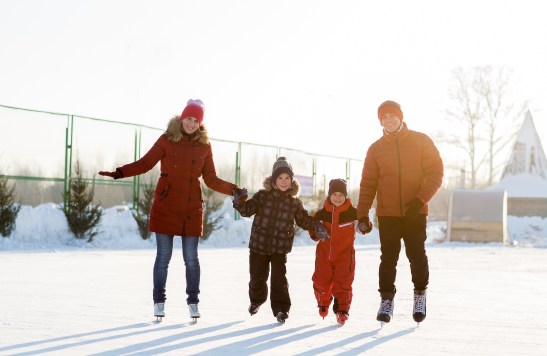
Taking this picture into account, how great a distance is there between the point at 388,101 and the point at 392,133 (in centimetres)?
25

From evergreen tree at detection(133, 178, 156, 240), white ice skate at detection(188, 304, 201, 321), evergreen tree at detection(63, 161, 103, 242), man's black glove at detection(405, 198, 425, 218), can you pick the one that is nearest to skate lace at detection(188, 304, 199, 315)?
white ice skate at detection(188, 304, 201, 321)

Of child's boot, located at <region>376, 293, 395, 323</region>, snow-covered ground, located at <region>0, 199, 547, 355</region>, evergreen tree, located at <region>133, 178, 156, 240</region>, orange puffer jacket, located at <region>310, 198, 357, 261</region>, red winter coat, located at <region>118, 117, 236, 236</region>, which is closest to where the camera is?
snow-covered ground, located at <region>0, 199, 547, 355</region>

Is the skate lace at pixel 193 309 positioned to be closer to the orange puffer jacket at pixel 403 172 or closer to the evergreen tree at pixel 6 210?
the orange puffer jacket at pixel 403 172

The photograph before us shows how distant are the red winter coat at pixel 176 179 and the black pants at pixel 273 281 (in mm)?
510

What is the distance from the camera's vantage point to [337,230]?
581 centimetres

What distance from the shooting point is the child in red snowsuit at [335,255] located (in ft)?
18.8

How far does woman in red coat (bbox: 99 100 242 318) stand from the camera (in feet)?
18.7

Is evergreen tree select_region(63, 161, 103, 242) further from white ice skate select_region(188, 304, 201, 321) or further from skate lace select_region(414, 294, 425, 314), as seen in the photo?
skate lace select_region(414, 294, 425, 314)

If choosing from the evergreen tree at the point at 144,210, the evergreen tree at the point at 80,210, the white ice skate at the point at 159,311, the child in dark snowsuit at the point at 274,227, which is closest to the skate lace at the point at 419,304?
the child in dark snowsuit at the point at 274,227

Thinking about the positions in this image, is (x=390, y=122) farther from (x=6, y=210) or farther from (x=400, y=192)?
(x=6, y=210)

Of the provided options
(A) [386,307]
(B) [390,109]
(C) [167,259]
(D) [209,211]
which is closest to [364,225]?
(A) [386,307]

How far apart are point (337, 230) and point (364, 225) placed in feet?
0.83

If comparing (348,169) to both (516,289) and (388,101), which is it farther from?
(388,101)

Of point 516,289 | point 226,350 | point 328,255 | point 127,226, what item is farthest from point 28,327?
point 127,226
